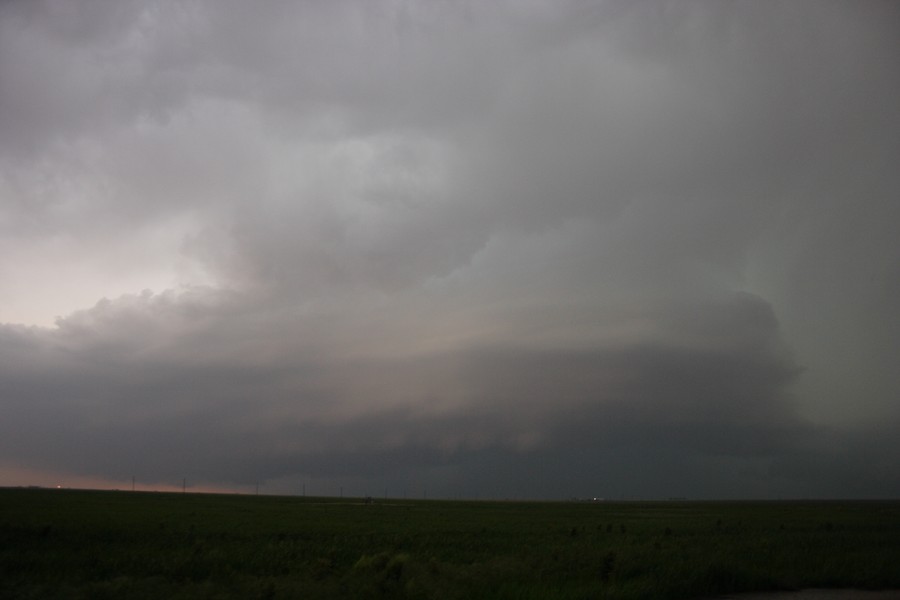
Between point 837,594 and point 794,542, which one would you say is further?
point 794,542

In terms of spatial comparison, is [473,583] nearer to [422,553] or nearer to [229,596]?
[229,596]

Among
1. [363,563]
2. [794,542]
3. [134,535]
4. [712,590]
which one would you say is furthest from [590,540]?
[134,535]

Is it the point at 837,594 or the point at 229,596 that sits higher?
the point at 229,596

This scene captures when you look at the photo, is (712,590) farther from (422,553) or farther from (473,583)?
(422,553)

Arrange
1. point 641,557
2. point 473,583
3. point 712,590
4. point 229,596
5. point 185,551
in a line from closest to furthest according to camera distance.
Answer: point 229,596, point 473,583, point 712,590, point 641,557, point 185,551

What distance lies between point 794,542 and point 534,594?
3141 cm

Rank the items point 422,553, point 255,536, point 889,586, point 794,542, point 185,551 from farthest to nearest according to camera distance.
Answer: point 255,536 < point 794,542 < point 422,553 < point 185,551 < point 889,586

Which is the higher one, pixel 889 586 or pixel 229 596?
pixel 229 596

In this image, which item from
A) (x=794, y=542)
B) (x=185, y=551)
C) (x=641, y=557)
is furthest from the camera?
(x=794, y=542)

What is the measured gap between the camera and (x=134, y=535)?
154 feet

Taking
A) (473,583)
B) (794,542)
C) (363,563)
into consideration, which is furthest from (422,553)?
(794,542)

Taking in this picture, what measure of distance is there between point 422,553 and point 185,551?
12.9m

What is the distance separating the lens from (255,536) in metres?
49.6

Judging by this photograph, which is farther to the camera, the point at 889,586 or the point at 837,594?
the point at 889,586
